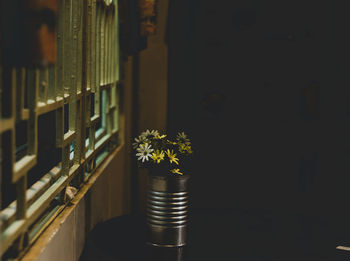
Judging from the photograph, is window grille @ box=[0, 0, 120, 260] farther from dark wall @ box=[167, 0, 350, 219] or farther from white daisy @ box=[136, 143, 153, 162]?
dark wall @ box=[167, 0, 350, 219]

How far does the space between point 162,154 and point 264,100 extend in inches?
110

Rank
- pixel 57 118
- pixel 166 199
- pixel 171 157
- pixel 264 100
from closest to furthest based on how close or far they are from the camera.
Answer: pixel 57 118
pixel 166 199
pixel 171 157
pixel 264 100

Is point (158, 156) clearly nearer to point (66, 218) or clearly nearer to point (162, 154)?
point (162, 154)

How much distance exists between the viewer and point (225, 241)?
281 centimetres

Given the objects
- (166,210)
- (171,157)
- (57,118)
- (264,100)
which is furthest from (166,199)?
(264,100)

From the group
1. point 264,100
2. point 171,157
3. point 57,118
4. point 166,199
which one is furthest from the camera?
point 264,100

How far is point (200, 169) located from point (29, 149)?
3706 millimetres

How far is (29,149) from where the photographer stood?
1.85 m

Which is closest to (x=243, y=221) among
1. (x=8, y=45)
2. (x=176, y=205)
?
(x=176, y=205)

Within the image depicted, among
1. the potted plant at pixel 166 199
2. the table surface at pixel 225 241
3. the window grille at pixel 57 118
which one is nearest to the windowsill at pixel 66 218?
the window grille at pixel 57 118

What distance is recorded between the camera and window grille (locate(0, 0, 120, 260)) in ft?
5.31

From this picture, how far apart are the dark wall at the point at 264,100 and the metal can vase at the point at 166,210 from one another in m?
2.80

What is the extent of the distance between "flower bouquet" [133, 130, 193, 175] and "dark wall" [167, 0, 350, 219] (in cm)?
262

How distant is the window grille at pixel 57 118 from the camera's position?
162cm
